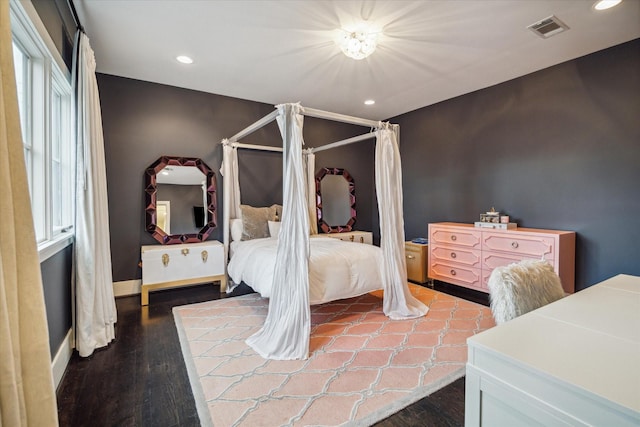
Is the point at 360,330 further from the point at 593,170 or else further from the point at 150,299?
the point at 593,170

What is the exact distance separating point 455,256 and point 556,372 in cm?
335

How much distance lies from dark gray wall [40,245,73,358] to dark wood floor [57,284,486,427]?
0.90 ft

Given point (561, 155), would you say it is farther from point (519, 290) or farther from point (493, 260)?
point (519, 290)

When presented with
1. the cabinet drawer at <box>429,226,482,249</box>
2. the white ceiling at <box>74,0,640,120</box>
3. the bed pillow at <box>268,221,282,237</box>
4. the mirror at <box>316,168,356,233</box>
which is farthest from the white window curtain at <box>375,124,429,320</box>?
the mirror at <box>316,168,356,233</box>

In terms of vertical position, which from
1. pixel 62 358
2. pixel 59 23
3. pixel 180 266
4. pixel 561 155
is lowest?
pixel 62 358

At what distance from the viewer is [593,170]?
3164 mm

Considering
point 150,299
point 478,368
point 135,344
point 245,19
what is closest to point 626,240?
point 478,368

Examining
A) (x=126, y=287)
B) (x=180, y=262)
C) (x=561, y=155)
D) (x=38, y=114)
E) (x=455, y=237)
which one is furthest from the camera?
(x=455, y=237)

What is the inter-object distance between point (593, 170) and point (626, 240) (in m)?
0.76

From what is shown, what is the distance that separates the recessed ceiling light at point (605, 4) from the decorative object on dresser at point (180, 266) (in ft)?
14.1

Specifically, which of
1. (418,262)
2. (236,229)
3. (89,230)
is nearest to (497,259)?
(418,262)

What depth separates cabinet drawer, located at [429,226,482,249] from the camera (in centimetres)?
368

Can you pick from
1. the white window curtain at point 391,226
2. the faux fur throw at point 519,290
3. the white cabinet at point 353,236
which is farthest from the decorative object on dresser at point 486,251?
the faux fur throw at point 519,290

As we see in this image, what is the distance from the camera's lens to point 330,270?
284cm
